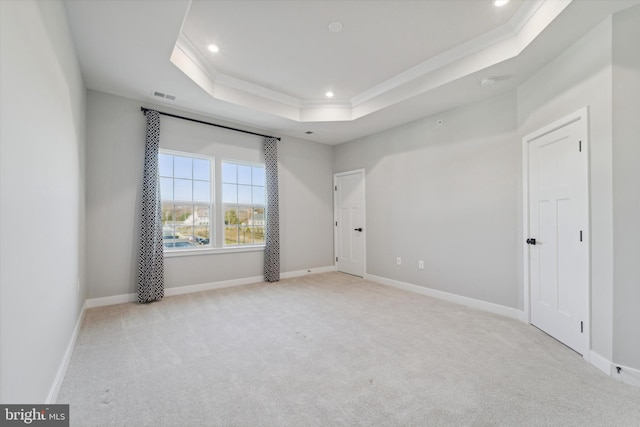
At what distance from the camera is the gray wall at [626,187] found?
2.10 m

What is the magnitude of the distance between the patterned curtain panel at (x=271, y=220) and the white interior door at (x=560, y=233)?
374 cm

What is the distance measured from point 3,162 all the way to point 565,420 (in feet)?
10.4

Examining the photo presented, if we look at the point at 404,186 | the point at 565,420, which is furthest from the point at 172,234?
the point at 565,420

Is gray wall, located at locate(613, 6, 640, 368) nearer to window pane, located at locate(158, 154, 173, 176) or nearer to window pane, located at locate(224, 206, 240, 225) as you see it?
window pane, located at locate(224, 206, 240, 225)

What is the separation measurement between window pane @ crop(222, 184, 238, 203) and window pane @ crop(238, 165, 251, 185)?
173 millimetres

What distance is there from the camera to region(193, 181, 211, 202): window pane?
4571 mm

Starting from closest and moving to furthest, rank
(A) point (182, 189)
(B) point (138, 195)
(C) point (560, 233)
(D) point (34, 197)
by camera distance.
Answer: (D) point (34, 197) → (C) point (560, 233) → (B) point (138, 195) → (A) point (182, 189)

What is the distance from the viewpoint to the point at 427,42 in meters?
3.10

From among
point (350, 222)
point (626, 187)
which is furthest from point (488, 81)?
point (350, 222)

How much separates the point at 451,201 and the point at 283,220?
2.97 m

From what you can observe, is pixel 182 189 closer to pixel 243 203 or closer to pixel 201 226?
pixel 201 226

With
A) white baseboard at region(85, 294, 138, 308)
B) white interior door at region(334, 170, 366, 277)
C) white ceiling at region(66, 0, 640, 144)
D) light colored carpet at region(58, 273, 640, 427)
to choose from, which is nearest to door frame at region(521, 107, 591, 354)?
light colored carpet at region(58, 273, 640, 427)

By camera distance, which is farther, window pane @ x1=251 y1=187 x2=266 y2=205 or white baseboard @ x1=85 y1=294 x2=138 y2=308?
window pane @ x1=251 y1=187 x2=266 y2=205

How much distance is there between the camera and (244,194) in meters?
5.14
